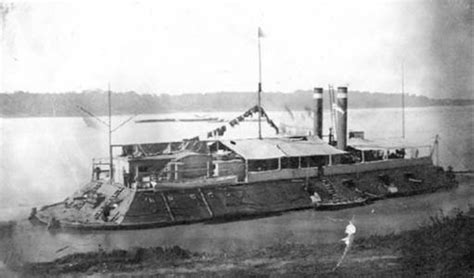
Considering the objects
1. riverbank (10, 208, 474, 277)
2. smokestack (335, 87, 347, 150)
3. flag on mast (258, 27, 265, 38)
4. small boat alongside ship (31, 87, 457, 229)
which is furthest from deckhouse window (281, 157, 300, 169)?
flag on mast (258, 27, 265, 38)

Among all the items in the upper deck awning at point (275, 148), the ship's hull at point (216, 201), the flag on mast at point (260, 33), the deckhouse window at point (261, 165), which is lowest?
the ship's hull at point (216, 201)

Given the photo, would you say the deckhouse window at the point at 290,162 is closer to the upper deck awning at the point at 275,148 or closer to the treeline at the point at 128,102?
the upper deck awning at the point at 275,148

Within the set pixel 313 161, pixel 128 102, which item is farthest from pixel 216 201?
pixel 313 161

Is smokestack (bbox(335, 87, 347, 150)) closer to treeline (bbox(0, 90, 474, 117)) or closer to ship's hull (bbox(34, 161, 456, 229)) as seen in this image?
ship's hull (bbox(34, 161, 456, 229))

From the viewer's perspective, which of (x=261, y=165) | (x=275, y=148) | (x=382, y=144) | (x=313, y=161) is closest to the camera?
(x=275, y=148)

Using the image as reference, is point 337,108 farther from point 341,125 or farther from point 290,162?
point 290,162

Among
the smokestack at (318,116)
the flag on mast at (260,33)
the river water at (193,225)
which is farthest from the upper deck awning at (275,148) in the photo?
the flag on mast at (260,33)
